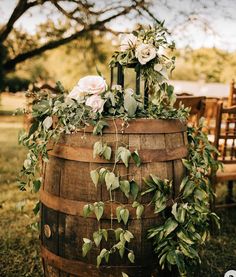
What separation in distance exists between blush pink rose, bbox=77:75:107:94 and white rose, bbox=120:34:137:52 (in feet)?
0.75

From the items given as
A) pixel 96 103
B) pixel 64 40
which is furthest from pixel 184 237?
pixel 64 40

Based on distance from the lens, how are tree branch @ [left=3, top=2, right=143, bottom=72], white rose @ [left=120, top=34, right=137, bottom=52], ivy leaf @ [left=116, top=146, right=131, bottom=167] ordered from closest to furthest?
ivy leaf @ [left=116, top=146, right=131, bottom=167], white rose @ [left=120, top=34, right=137, bottom=52], tree branch @ [left=3, top=2, right=143, bottom=72]

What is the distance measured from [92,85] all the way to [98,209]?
513 mm

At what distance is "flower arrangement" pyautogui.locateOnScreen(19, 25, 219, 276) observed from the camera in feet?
5.27

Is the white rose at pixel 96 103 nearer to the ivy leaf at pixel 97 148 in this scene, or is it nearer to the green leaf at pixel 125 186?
the ivy leaf at pixel 97 148

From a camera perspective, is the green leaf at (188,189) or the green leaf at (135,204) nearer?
the green leaf at (135,204)

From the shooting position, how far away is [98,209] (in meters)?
1.59

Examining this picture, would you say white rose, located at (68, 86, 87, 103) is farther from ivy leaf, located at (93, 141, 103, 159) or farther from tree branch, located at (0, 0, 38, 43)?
tree branch, located at (0, 0, 38, 43)

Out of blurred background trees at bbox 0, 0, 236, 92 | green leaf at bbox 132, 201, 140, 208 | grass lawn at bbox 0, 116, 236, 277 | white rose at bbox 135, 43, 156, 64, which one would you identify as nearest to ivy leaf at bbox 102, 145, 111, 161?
green leaf at bbox 132, 201, 140, 208

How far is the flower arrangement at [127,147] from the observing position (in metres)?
1.61

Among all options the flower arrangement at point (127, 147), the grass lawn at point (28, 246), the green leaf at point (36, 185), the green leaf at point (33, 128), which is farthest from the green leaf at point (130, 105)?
the grass lawn at point (28, 246)

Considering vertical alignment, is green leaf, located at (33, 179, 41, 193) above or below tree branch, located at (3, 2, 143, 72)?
below

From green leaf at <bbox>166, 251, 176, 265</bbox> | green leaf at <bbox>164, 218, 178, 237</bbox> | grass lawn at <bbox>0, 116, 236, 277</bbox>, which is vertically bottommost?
grass lawn at <bbox>0, 116, 236, 277</bbox>

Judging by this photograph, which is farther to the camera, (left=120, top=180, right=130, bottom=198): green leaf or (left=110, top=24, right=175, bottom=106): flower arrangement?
(left=110, top=24, right=175, bottom=106): flower arrangement
